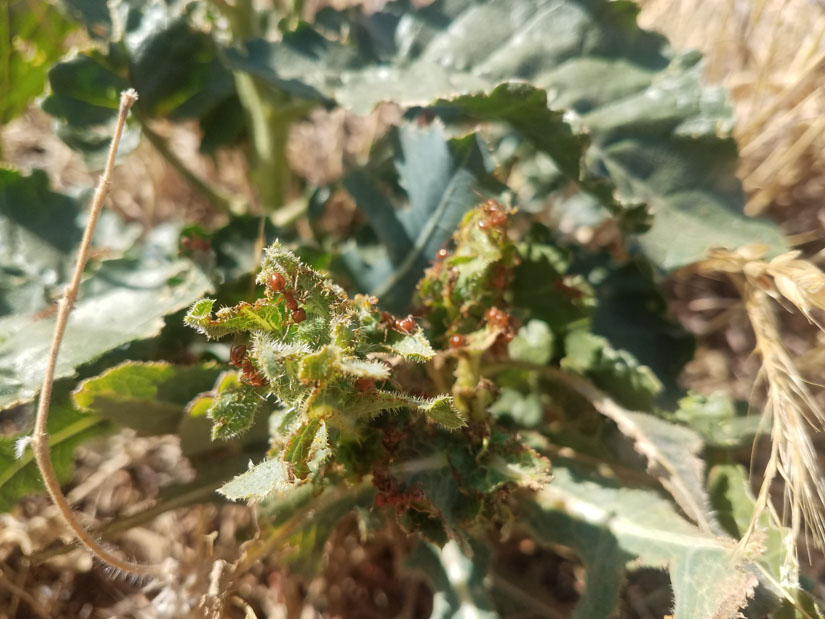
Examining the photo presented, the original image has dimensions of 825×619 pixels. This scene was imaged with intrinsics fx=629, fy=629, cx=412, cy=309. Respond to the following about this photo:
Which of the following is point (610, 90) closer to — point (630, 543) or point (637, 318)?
point (637, 318)

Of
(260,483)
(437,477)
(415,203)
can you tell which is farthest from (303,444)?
(415,203)

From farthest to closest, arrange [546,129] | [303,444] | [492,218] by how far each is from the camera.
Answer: [546,129], [492,218], [303,444]

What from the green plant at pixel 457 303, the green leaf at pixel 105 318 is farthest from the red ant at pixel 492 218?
the green leaf at pixel 105 318

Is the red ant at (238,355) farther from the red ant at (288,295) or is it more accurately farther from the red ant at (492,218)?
the red ant at (492,218)

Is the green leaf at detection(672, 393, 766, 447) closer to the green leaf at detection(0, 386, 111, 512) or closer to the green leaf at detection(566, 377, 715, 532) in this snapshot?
the green leaf at detection(566, 377, 715, 532)

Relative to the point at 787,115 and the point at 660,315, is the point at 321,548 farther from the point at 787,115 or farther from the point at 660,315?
the point at 787,115

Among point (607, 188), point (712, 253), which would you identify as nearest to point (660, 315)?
point (712, 253)

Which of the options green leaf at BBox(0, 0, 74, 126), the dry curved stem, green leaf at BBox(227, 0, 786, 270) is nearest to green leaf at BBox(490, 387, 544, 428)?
green leaf at BBox(227, 0, 786, 270)
